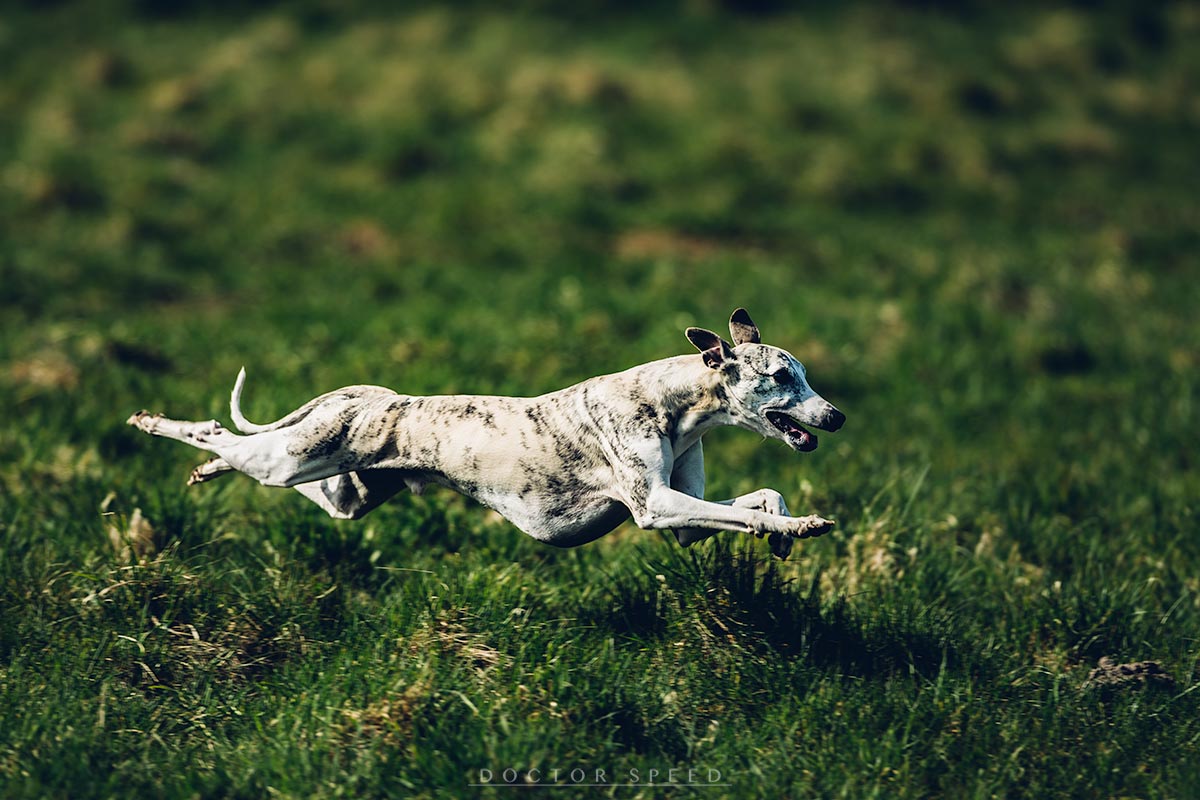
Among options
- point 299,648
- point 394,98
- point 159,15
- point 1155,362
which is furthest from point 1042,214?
point 159,15

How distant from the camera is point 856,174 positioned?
15.3 m

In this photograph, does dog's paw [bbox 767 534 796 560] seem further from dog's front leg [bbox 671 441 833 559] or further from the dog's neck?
the dog's neck

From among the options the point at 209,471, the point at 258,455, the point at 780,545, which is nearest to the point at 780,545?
the point at 780,545

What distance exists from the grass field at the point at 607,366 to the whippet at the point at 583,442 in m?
0.66

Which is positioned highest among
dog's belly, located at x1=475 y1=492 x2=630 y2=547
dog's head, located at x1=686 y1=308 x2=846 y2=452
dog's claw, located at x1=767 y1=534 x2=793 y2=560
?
dog's head, located at x1=686 y1=308 x2=846 y2=452

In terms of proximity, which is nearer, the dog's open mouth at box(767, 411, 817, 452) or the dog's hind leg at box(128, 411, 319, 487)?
the dog's open mouth at box(767, 411, 817, 452)

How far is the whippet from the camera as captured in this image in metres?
5.00

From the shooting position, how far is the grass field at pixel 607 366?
513 centimetres

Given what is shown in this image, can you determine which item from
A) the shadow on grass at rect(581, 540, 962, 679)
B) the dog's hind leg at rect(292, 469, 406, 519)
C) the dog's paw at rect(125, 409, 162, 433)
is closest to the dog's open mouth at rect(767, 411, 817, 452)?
the shadow on grass at rect(581, 540, 962, 679)

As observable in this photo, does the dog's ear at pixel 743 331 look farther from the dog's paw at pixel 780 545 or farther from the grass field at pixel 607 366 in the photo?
the grass field at pixel 607 366

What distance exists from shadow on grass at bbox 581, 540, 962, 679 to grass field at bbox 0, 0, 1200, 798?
0.08 feet

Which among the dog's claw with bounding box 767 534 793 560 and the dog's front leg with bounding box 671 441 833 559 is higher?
the dog's front leg with bounding box 671 441 833 559

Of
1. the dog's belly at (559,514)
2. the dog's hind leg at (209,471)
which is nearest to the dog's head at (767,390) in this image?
the dog's belly at (559,514)

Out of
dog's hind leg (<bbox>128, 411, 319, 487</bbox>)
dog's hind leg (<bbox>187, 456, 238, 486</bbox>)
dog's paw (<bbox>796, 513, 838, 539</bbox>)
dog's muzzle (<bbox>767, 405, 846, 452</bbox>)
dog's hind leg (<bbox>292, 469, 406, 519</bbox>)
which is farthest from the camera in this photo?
dog's hind leg (<bbox>187, 456, 238, 486</bbox>)
